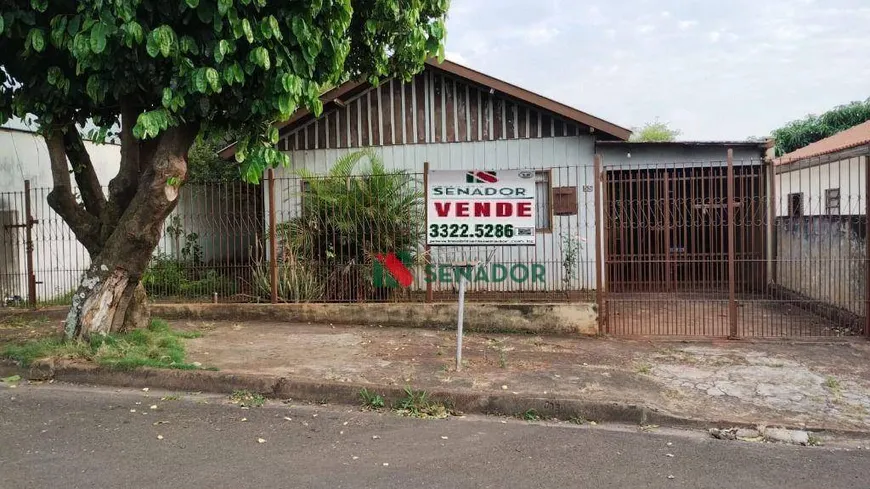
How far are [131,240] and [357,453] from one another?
401 centimetres

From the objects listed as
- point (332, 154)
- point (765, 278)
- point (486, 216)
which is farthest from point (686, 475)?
point (332, 154)

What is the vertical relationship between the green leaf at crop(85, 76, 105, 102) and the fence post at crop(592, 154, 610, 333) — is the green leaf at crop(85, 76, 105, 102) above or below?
above

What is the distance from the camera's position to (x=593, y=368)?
640 cm

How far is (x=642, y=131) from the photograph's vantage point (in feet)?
113

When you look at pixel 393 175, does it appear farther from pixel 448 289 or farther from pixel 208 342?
pixel 208 342

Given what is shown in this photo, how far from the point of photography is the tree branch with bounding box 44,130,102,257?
701cm

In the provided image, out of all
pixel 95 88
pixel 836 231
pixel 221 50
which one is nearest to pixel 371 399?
pixel 221 50

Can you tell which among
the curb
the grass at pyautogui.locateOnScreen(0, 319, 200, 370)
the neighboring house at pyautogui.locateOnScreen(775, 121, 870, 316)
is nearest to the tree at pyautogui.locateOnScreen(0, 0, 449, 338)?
the grass at pyautogui.locateOnScreen(0, 319, 200, 370)

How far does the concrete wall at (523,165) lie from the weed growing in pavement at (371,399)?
4252 mm

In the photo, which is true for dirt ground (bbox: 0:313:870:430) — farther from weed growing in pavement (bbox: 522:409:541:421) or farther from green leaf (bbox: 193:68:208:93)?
green leaf (bbox: 193:68:208:93)

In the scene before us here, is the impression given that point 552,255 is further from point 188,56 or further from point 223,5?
point 223,5

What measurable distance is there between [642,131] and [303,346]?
3120cm

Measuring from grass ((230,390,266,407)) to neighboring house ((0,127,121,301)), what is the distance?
6033mm

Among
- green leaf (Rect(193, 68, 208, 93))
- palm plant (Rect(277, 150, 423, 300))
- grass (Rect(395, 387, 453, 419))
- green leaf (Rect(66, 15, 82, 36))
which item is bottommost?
grass (Rect(395, 387, 453, 419))
